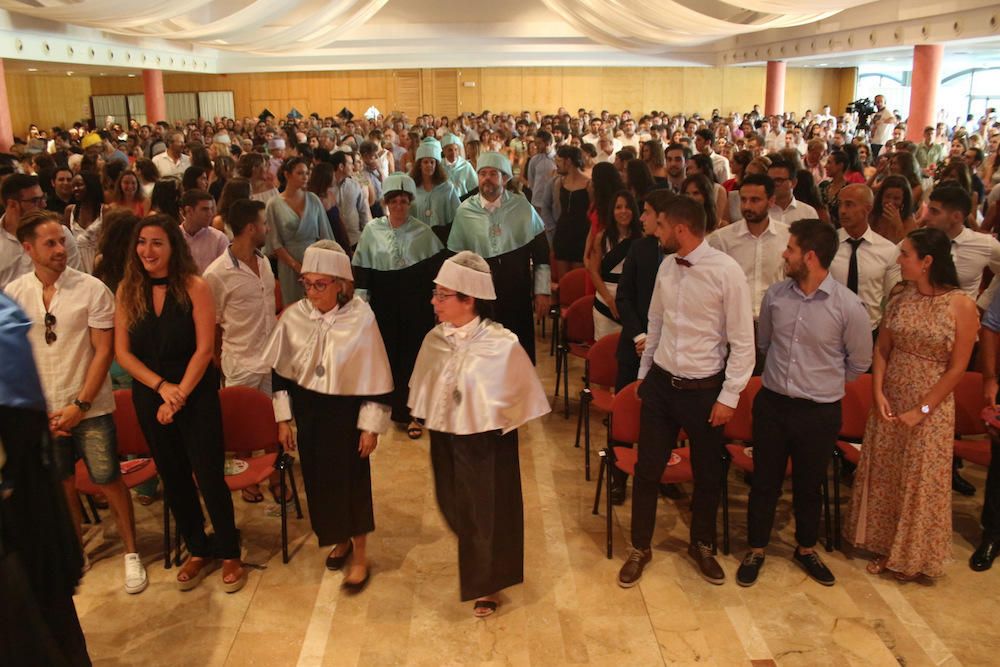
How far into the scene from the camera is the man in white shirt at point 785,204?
561 centimetres

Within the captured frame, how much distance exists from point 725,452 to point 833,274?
1.24m

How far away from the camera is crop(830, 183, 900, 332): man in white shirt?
15.3 feet

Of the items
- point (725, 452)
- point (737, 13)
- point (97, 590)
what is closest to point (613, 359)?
point (725, 452)

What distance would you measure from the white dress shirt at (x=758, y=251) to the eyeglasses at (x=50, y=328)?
135 inches

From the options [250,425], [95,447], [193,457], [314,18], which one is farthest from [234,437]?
[314,18]

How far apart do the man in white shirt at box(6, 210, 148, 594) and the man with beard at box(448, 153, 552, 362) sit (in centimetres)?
259

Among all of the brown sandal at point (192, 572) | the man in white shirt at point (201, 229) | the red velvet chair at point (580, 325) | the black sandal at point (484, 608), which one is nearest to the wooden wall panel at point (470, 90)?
the red velvet chair at point (580, 325)

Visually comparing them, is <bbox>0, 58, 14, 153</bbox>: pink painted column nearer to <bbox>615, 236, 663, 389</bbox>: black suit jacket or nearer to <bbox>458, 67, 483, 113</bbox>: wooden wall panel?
<bbox>615, 236, 663, 389</bbox>: black suit jacket

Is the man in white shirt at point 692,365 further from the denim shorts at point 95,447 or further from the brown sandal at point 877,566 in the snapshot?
the denim shorts at point 95,447

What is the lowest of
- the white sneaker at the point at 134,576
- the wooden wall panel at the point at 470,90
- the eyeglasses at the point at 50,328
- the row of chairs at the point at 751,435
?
the white sneaker at the point at 134,576

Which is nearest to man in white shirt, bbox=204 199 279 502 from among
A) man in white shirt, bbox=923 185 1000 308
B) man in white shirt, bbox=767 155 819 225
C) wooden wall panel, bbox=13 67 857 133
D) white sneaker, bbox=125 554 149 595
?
white sneaker, bbox=125 554 149 595

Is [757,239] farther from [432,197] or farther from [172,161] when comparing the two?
[172,161]

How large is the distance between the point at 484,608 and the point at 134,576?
172 cm

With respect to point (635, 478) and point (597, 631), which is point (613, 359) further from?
point (597, 631)
